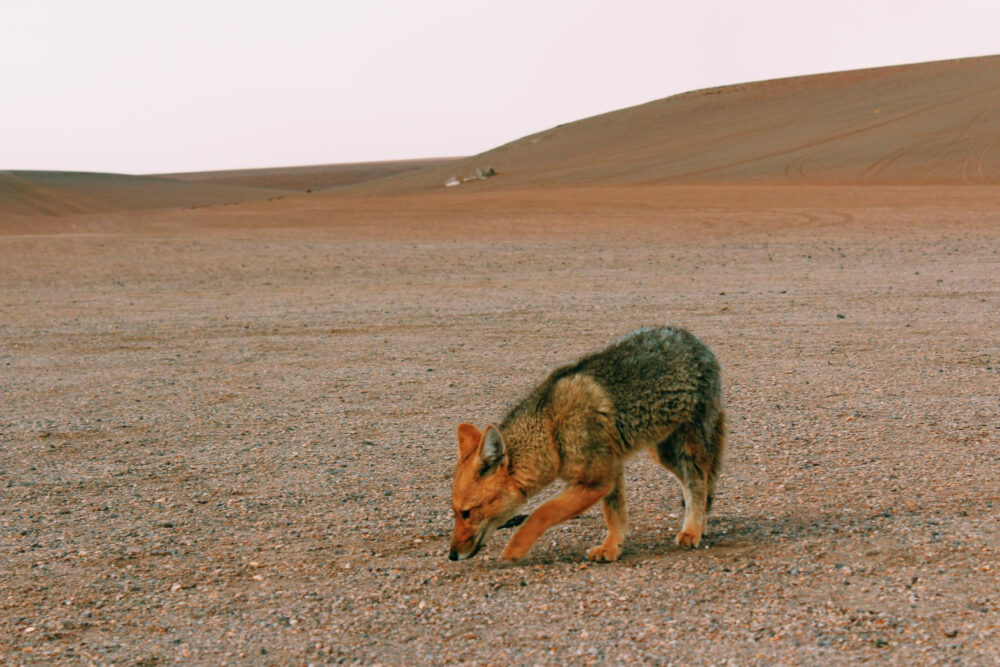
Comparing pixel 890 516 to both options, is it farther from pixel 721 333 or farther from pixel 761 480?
pixel 721 333

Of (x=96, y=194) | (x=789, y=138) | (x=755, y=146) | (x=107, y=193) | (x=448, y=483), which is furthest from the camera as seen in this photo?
(x=107, y=193)

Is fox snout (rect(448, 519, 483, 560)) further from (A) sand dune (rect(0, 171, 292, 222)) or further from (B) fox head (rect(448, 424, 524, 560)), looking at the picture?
(A) sand dune (rect(0, 171, 292, 222))

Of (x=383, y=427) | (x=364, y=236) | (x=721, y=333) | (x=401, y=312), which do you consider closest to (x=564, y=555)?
(x=383, y=427)

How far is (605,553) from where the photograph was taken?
544 centimetres

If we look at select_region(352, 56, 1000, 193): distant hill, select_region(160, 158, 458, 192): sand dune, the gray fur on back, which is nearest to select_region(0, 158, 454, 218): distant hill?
select_region(160, 158, 458, 192): sand dune

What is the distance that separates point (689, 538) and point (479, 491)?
1196mm

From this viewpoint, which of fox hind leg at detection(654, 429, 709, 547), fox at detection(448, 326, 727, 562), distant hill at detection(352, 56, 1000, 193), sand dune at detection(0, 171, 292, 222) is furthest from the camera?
sand dune at detection(0, 171, 292, 222)

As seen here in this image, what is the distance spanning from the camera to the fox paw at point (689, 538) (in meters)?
5.54

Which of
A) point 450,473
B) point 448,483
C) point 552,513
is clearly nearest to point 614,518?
point 552,513

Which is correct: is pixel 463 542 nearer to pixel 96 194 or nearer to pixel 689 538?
pixel 689 538

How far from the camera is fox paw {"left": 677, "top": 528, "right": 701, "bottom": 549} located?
5535 millimetres

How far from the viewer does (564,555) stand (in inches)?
223

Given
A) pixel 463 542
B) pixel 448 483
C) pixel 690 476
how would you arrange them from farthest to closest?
pixel 448 483, pixel 690 476, pixel 463 542

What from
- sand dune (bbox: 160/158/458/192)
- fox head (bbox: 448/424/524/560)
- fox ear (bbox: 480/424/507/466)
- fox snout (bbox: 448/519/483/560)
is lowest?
fox snout (bbox: 448/519/483/560)
